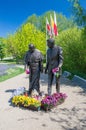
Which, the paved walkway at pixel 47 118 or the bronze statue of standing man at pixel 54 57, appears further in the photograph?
the bronze statue of standing man at pixel 54 57

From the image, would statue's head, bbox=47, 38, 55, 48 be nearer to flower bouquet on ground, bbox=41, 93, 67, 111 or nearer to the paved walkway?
flower bouquet on ground, bbox=41, 93, 67, 111

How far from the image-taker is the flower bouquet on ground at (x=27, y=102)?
27.9ft

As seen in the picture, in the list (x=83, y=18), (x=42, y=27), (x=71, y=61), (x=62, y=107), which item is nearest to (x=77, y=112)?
(x=62, y=107)

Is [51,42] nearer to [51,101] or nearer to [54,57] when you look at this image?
[54,57]

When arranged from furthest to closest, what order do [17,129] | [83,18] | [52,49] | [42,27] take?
[42,27] < [83,18] < [52,49] < [17,129]

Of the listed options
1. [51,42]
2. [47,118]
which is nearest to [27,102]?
[47,118]

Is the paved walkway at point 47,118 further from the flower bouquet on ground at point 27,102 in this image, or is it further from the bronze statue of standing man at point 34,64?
the bronze statue of standing man at point 34,64

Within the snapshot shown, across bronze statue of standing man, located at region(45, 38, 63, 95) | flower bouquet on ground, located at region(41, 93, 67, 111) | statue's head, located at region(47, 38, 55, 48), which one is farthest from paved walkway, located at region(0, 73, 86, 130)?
statue's head, located at region(47, 38, 55, 48)

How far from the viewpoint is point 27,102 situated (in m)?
8.73

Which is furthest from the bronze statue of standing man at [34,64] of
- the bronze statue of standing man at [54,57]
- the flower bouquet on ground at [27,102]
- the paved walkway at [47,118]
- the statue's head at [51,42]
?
the paved walkway at [47,118]

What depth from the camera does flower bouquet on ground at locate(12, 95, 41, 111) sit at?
8.50 m

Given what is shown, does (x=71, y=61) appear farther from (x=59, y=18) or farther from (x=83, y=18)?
(x=59, y=18)

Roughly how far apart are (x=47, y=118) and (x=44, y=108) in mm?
884

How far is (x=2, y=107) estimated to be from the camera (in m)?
9.09
